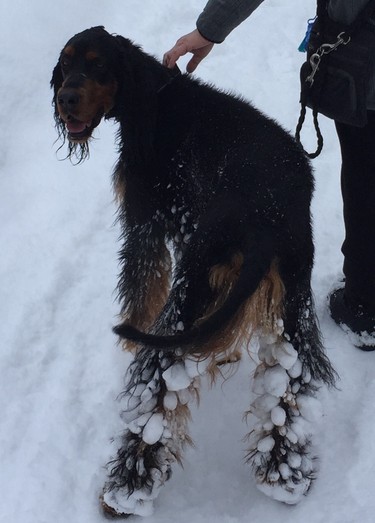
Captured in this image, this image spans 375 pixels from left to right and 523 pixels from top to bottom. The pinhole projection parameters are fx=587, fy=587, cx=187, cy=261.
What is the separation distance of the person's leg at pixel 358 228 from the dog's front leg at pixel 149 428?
104 centimetres

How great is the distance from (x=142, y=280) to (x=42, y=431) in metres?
0.78

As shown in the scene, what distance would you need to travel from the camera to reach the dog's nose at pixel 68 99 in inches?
83.4

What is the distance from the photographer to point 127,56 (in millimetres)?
2268

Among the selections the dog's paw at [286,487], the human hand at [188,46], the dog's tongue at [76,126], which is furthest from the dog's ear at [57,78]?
the dog's paw at [286,487]

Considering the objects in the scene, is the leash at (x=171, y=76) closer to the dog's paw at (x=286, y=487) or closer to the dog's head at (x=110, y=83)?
the dog's head at (x=110, y=83)

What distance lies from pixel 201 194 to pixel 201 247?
0.30m

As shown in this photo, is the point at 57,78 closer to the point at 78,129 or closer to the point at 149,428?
the point at 78,129

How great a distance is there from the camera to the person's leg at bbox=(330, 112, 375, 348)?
2.27 meters

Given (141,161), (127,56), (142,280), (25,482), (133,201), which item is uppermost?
(127,56)

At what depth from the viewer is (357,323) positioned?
2.81m

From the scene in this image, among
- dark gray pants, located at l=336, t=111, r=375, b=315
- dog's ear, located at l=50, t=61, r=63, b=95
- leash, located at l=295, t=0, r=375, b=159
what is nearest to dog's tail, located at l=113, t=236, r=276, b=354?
leash, located at l=295, t=0, r=375, b=159

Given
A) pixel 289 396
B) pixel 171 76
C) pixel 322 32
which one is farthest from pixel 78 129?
pixel 289 396

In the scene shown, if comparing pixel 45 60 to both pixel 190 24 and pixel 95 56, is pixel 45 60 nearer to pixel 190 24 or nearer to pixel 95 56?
pixel 190 24

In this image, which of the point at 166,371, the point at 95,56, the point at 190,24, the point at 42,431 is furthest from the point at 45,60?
the point at 166,371
